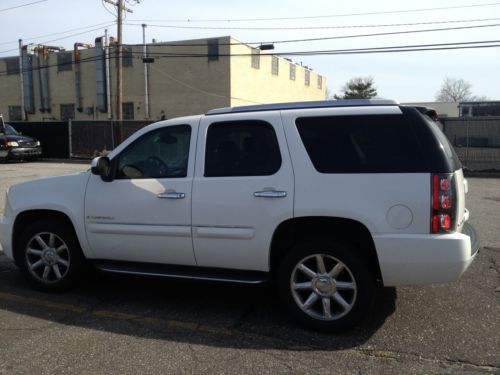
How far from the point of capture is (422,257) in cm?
377

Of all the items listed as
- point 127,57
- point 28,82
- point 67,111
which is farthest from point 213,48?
point 28,82

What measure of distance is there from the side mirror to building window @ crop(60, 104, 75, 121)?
46262 millimetres

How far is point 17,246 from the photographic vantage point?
205 inches

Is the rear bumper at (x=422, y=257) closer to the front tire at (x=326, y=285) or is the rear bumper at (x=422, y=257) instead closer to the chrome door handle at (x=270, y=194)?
the front tire at (x=326, y=285)

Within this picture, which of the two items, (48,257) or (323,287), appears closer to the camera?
(323,287)

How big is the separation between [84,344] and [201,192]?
1.53 metres

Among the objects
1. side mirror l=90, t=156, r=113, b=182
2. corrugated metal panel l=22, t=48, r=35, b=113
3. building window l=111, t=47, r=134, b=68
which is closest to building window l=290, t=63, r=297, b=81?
building window l=111, t=47, r=134, b=68

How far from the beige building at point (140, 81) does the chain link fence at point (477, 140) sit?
24.5m

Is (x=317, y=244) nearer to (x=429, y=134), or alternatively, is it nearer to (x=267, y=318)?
(x=267, y=318)

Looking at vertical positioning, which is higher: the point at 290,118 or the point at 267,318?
the point at 290,118

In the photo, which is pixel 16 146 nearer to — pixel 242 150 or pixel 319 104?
pixel 242 150

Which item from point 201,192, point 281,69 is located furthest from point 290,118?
point 281,69

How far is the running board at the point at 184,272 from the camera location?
14.0 feet

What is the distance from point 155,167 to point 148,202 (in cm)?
36
